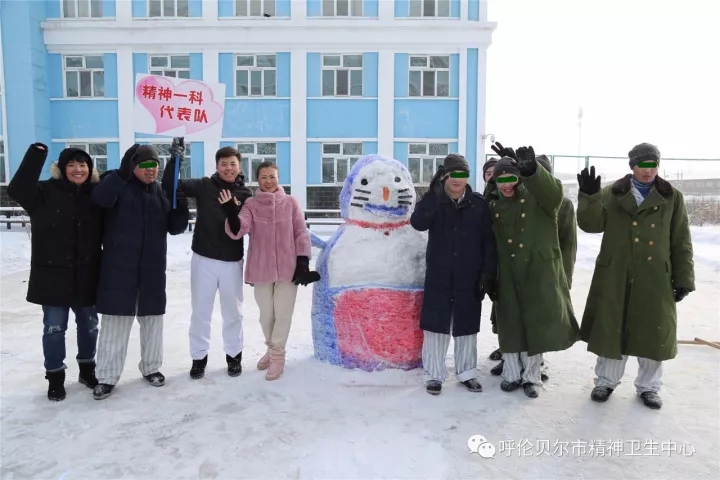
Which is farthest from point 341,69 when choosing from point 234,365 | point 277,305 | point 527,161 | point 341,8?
point 527,161

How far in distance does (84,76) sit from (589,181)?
14.3m

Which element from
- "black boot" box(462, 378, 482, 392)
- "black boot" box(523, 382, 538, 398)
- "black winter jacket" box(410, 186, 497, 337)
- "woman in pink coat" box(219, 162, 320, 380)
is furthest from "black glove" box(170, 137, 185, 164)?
"black boot" box(523, 382, 538, 398)

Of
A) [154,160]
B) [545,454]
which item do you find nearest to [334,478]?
[545,454]

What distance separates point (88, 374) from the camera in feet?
11.0

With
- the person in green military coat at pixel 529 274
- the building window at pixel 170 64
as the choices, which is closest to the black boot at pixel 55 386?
the person in green military coat at pixel 529 274

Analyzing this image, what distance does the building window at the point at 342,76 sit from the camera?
13.4 m

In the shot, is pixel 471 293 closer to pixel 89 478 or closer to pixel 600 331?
pixel 600 331

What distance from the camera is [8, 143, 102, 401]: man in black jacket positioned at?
301 cm

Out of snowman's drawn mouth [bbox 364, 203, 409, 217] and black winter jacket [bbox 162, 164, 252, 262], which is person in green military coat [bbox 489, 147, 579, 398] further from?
black winter jacket [bbox 162, 164, 252, 262]

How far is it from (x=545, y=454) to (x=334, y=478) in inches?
42.7

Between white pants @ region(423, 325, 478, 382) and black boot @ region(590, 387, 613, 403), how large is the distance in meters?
0.73

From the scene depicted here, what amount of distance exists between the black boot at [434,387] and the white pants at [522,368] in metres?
0.46

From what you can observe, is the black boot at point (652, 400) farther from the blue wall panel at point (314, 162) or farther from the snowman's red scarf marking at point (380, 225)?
the blue wall panel at point (314, 162)

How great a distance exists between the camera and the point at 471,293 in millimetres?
3238
